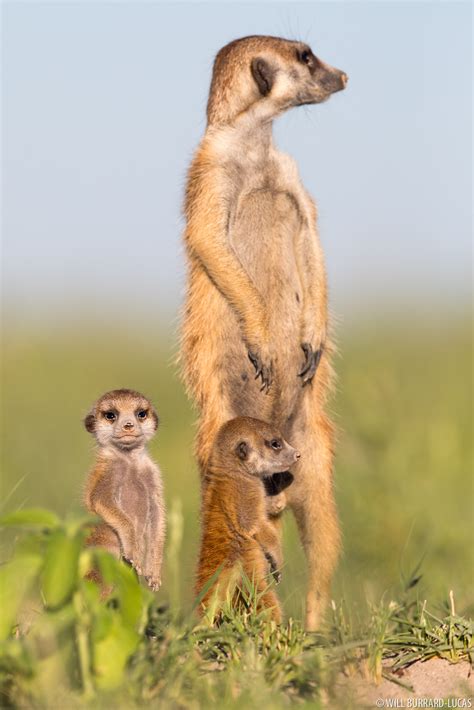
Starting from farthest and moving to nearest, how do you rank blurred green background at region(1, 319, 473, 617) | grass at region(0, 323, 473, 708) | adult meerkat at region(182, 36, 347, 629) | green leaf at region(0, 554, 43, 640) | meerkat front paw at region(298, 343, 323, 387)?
1. blurred green background at region(1, 319, 473, 617)
2. meerkat front paw at region(298, 343, 323, 387)
3. adult meerkat at region(182, 36, 347, 629)
4. grass at region(0, 323, 473, 708)
5. green leaf at region(0, 554, 43, 640)

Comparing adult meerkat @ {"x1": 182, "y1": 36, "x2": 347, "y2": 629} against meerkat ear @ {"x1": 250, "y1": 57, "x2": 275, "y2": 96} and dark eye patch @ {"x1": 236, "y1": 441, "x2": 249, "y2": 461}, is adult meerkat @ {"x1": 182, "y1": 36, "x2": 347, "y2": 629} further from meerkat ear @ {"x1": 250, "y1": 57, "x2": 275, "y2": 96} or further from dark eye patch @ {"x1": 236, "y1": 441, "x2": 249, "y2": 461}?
dark eye patch @ {"x1": 236, "y1": 441, "x2": 249, "y2": 461}

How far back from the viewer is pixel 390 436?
37.1 feet

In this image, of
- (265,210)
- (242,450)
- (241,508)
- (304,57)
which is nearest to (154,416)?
(242,450)

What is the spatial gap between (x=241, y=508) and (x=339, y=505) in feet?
19.7

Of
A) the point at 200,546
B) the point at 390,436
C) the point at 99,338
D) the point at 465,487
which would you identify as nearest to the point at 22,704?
the point at 200,546

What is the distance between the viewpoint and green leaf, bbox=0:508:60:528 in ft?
12.7

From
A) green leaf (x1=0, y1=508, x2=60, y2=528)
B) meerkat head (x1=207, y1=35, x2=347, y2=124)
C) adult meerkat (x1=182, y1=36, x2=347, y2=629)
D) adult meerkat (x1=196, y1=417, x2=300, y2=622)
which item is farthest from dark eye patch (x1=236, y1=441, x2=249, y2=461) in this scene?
green leaf (x1=0, y1=508, x2=60, y2=528)

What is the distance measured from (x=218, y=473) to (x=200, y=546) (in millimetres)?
359

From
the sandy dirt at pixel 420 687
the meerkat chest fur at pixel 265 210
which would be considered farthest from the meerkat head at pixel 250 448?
the sandy dirt at pixel 420 687

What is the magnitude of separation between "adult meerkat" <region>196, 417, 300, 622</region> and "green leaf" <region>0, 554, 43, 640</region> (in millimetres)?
1620

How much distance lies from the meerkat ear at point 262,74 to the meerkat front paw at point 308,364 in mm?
1379

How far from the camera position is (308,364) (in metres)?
6.53

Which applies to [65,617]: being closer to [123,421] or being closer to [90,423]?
[123,421]

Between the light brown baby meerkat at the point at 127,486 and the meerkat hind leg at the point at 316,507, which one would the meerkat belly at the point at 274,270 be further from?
the light brown baby meerkat at the point at 127,486
